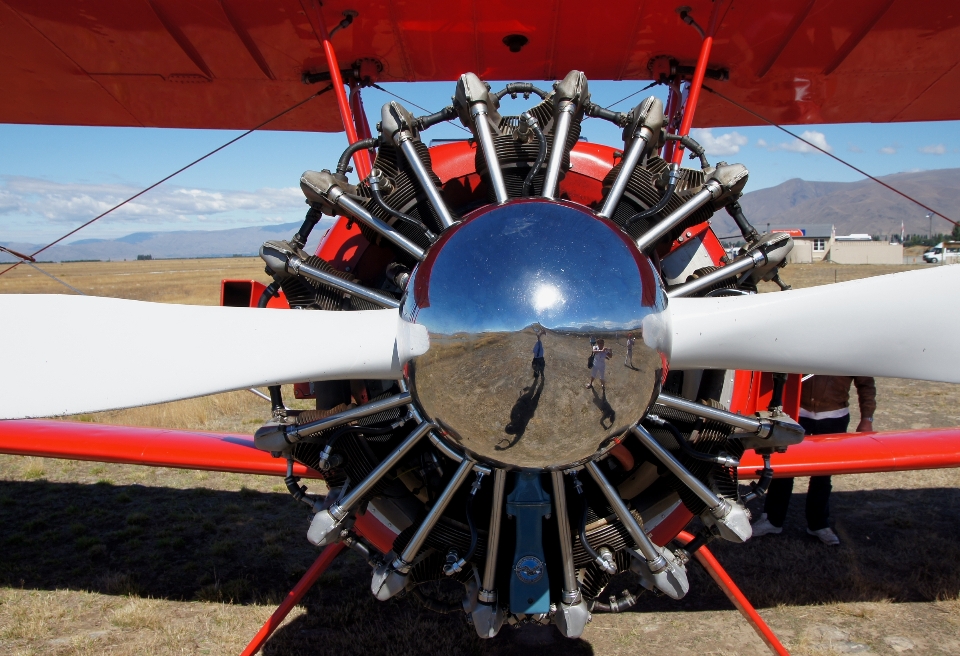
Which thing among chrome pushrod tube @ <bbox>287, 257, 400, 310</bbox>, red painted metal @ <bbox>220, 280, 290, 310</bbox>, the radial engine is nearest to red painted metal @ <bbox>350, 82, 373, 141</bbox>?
red painted metal @ <bbox>220, 280, 290, 310</bbox>

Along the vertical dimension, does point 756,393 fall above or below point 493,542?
above

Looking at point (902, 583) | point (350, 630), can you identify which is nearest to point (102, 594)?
point (350, 630)

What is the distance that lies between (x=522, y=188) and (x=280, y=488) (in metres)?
4.95

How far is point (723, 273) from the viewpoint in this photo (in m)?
2.41

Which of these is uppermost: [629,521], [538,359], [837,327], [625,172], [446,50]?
[446,50]

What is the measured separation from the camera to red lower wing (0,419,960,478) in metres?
3.65

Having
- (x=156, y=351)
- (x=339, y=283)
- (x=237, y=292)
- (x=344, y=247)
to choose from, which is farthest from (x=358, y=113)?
(x=156, y=351)

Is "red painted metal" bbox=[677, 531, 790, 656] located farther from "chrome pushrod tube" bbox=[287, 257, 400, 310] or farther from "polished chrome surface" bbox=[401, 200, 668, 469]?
"chrome pushrod tube" bbox=[287, 257, 400, 310]

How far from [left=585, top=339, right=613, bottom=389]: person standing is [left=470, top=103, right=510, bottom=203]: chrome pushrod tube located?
23.5 inches

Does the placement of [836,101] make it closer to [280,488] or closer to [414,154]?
[414,154]

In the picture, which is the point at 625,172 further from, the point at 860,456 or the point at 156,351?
the point at 860,456

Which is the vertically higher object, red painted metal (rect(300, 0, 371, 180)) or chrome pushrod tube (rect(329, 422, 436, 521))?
red painted metal (rect(300, 0, 371, 180))

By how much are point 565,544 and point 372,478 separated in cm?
71

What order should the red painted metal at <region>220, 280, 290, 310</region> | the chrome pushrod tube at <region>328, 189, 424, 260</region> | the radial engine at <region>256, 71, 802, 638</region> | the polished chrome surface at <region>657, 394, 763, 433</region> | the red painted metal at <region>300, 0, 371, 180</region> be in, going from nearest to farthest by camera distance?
the radial engine at <region>256, 71, 802, 638</region> → the polished chrome surface at <region>657, 394, 763, 433</region> → the chrome pushrod tube at <region>328, 189, 424, 260</region> → the red painted metal at <region>300, 0, 371, 180</region> → the red painted metal at <region>220, 280, 290, 310</region>
